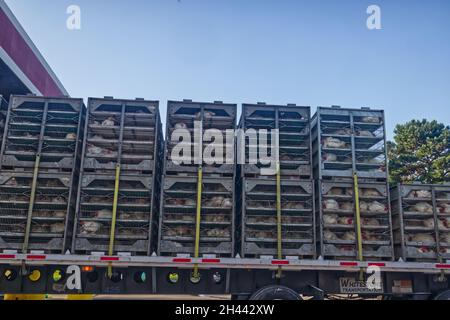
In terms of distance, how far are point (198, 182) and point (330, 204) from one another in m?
2.92

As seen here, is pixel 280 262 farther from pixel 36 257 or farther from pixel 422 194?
pixel 36 257

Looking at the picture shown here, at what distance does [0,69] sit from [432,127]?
2338cm

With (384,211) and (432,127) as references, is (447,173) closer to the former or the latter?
(432,127)

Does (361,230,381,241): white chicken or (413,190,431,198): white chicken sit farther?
(413,190,431,198): white chicken

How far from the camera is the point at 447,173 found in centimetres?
2100

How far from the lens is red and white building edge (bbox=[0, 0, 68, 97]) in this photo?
455 inches

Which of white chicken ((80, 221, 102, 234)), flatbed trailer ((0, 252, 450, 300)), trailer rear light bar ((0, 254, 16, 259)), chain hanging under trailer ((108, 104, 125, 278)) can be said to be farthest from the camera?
white chicken ((80, 221, 102, 234))

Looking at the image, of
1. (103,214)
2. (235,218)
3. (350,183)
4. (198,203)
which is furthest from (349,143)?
(103,214)

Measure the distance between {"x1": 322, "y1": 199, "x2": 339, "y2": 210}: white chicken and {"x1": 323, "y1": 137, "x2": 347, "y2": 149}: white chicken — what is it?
1.26 metres

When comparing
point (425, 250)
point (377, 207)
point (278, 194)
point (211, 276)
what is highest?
point (278, 194)

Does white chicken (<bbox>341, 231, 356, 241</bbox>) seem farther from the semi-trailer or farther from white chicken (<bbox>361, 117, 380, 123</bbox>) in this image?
white chicken (<bbox>361, 117, 380, 123</bbox>)

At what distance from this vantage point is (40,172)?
297 inches

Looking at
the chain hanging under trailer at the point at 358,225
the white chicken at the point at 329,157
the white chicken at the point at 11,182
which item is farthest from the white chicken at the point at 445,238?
the white chicken at the point at 11,182

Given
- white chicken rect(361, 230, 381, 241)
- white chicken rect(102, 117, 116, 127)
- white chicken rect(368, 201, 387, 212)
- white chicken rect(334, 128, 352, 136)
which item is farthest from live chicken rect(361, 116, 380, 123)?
white chicken rect(102, 117, 116, 127)
